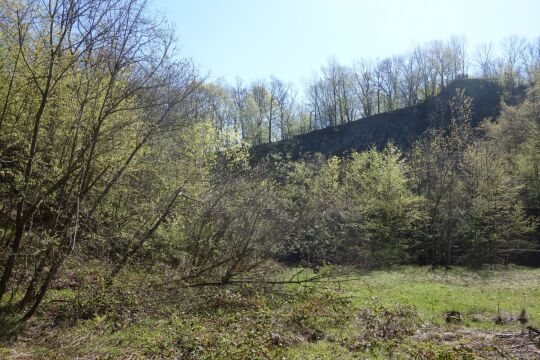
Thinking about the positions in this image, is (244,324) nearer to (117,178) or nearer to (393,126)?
(117,178)

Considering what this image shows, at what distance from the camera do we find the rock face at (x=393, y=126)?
61094 millimetres

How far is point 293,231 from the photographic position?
13250 millimetres

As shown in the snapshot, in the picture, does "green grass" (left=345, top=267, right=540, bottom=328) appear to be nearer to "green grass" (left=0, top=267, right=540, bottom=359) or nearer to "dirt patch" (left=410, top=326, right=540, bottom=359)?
"green grass" (left=0, top=267, right=540, bottom=359)

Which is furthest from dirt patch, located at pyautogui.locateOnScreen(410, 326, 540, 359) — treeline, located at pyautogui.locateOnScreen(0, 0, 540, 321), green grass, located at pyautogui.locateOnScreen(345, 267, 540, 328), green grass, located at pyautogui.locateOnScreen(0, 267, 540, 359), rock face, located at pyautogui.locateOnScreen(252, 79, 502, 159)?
rock face, located at pyautogui.locateOnScreen(252, 79, 502, 159)

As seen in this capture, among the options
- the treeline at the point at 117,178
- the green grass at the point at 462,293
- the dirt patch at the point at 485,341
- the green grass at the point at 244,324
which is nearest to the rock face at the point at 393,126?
the green grass at the point at 462,293

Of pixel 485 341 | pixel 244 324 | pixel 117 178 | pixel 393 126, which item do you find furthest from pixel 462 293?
pixel 393 126

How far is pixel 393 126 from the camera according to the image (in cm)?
6303

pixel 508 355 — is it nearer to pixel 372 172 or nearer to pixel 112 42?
pixel 112 42

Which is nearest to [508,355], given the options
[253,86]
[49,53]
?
[49,53]

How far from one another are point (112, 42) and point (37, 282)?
15.6 ft

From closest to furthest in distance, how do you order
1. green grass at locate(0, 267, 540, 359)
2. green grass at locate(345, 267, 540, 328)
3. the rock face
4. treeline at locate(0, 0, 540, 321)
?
green grass at locate(0, 267, 540, 359)
treeline at locate(0, 0, 540, 321)
green grass at locate(345, 267, 540, 328)
the rock face

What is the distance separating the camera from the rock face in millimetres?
61094

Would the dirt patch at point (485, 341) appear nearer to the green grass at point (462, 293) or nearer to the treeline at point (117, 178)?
the green grass at point (462, 293)

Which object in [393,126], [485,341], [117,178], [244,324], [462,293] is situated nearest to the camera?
[485,341]
